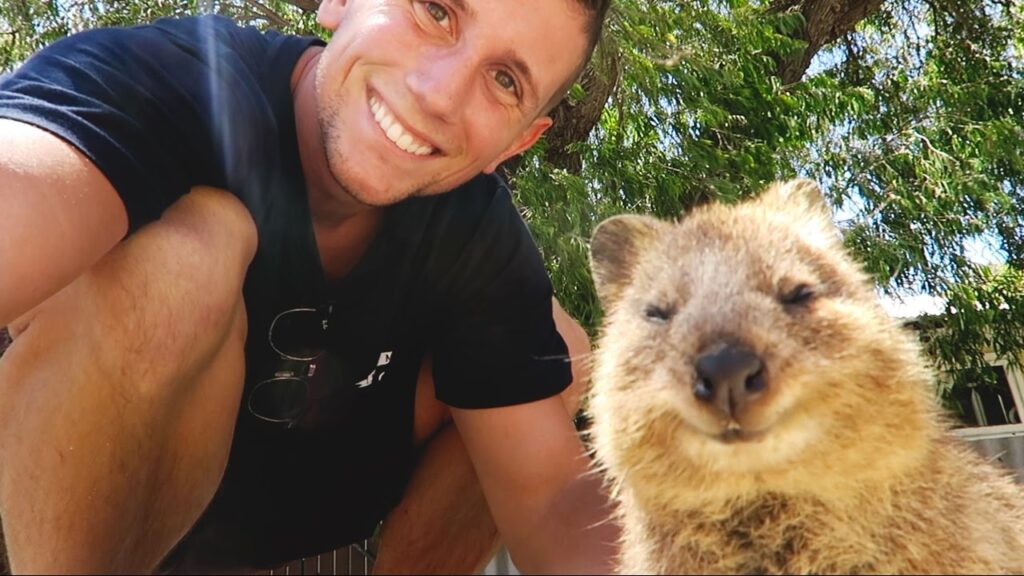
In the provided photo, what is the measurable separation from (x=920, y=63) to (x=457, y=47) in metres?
6.31

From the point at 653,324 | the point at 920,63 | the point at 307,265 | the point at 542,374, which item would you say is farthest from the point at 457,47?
the point at 920,63

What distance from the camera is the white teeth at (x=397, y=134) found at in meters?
3.03

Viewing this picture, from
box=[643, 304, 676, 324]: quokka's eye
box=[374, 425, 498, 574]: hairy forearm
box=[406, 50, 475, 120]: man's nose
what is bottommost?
box=[374, 425, 498, 574]: hairy forearm

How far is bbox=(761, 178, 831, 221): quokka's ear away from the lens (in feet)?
8.19

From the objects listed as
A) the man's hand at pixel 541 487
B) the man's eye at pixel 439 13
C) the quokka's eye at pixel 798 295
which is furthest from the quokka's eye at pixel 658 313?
the man's eye at pixel 439 13

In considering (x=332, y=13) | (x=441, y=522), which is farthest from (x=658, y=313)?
(x=332, y=13)

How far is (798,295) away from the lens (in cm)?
191

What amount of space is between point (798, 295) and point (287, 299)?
169cm

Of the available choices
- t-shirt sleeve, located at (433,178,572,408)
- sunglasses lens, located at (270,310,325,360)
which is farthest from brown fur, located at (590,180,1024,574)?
sunglasses lens, located at (270,310,325,360)

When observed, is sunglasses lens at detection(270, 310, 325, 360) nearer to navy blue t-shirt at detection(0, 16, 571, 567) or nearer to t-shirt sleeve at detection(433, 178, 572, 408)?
navy blue t-shirt at detection(0, 16, 571, 567)

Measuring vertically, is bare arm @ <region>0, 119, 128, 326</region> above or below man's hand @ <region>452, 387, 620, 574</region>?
above

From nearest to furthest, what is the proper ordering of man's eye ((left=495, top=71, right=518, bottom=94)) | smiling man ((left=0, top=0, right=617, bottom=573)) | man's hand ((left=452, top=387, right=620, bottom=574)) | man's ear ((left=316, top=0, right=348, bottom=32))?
man's hand ((left=452, top=387, right=620, bottom=574))
smiling man ((left=0, top=0, right=617, bottom=573))
man's eye ((left=495, top=71, right=518, bottom=94))
man's ear ((left=316, top=0, right=348, bottom=32))

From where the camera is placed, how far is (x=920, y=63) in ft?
25.7

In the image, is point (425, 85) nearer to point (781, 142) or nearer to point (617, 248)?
point (617, 248)
